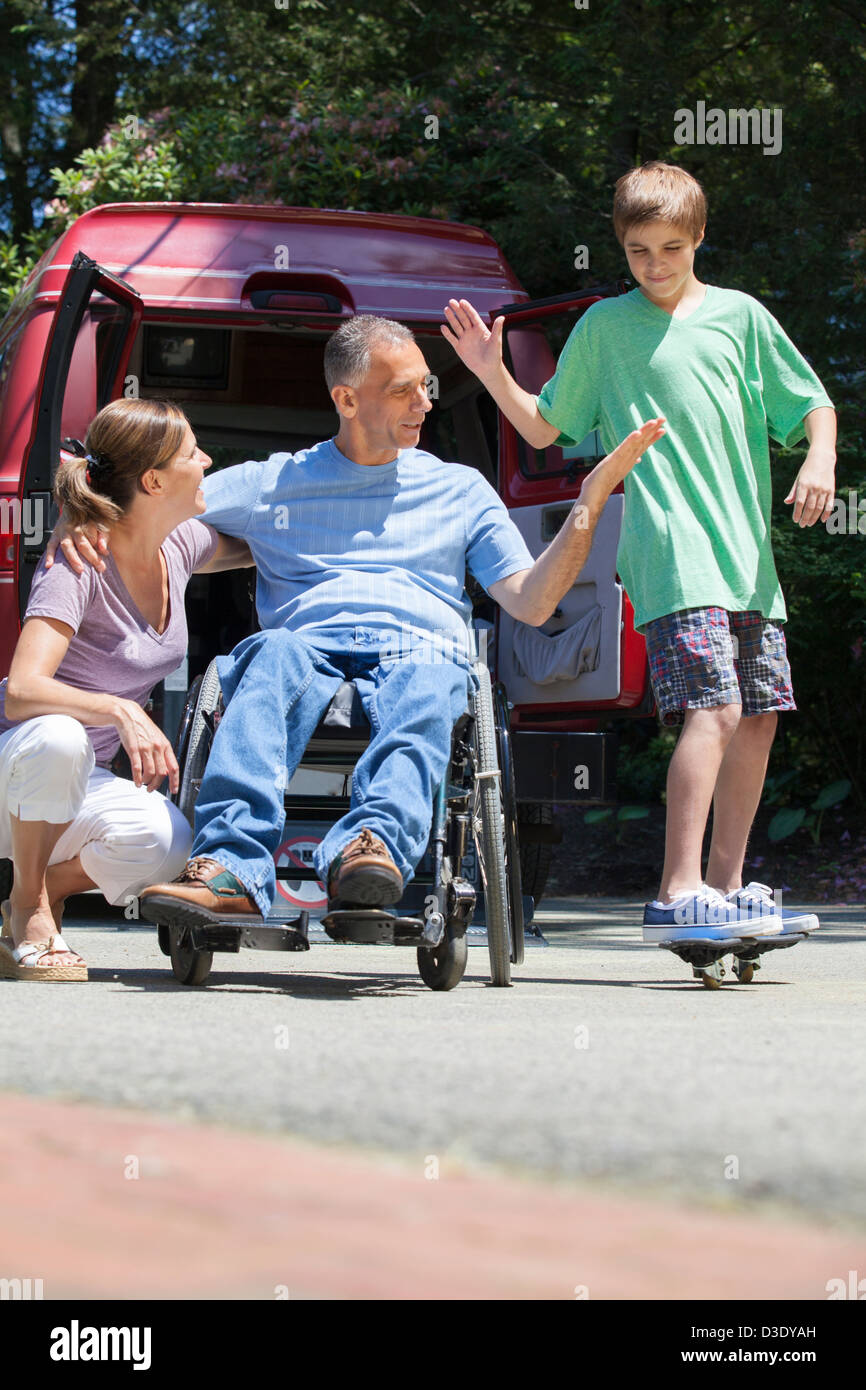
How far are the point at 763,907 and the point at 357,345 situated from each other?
59.5 inches

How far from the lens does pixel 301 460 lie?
379cm

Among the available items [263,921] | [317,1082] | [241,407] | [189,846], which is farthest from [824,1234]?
[241,407]

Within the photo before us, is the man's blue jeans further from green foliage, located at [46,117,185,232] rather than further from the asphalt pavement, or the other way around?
green foliage, located at [46,117,185,232]

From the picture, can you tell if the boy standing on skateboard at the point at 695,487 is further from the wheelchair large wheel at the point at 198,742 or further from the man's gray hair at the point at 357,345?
the wheelchair large wheel at the point at 198,742

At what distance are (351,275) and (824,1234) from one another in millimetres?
4811

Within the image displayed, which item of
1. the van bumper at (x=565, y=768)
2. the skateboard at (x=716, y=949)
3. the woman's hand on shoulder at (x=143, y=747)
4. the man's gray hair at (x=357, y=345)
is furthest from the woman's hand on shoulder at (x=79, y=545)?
the van bumper at (x=565, y=768)

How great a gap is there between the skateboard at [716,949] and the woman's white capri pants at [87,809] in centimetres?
106

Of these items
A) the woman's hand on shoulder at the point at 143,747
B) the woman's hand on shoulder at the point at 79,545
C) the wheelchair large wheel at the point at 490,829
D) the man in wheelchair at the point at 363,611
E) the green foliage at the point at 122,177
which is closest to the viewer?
the man in wheelchair at the point at 363,611

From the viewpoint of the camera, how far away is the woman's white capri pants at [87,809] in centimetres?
327

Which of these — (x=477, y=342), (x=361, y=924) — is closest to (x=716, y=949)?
(x=361, y=924)

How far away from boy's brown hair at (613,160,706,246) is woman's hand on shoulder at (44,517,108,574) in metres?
1.29

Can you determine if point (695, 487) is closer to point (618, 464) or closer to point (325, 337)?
point (618, 464)

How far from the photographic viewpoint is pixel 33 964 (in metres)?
3.38
